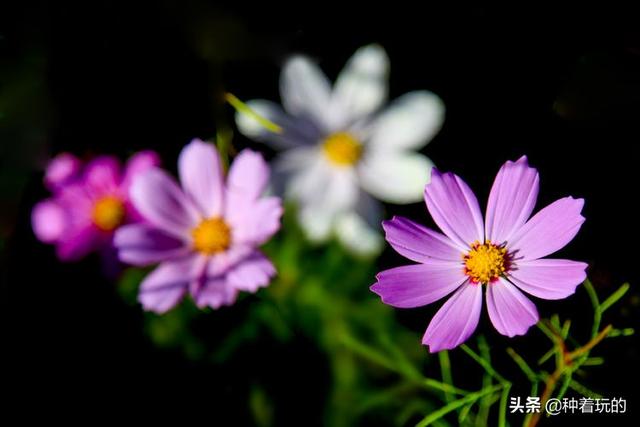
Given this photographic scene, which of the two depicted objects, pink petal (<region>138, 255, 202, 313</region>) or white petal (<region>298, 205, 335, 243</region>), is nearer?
pink petal (<region>138, 255, 202, 313</region>)

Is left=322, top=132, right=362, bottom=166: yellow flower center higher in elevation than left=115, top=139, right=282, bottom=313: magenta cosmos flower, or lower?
higher

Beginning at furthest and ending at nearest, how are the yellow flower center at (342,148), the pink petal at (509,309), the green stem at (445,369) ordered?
the yellow flower center at (342,148)
the green stem at (445,369)
the pink petal at (509,309)

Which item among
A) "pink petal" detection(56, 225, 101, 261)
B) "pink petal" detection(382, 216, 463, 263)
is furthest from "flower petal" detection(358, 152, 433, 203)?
"pink petal" detection(56, 225, 101, 261)

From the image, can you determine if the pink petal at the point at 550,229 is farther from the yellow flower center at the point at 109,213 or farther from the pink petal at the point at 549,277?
the yellow flower center at the point at 109,213

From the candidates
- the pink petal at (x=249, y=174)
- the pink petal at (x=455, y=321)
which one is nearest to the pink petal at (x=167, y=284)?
the pink petal at (x=249, y=174)

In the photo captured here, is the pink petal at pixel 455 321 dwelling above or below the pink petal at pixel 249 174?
below

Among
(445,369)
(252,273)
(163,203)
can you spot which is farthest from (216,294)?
(445,369)

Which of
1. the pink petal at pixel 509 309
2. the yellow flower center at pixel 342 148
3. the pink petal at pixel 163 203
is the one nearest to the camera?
the pink petal at pixel 509 309

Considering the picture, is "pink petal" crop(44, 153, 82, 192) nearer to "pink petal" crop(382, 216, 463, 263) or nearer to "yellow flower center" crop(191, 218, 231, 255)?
"yellow flower center" crop(191, 218, 231, 255)
